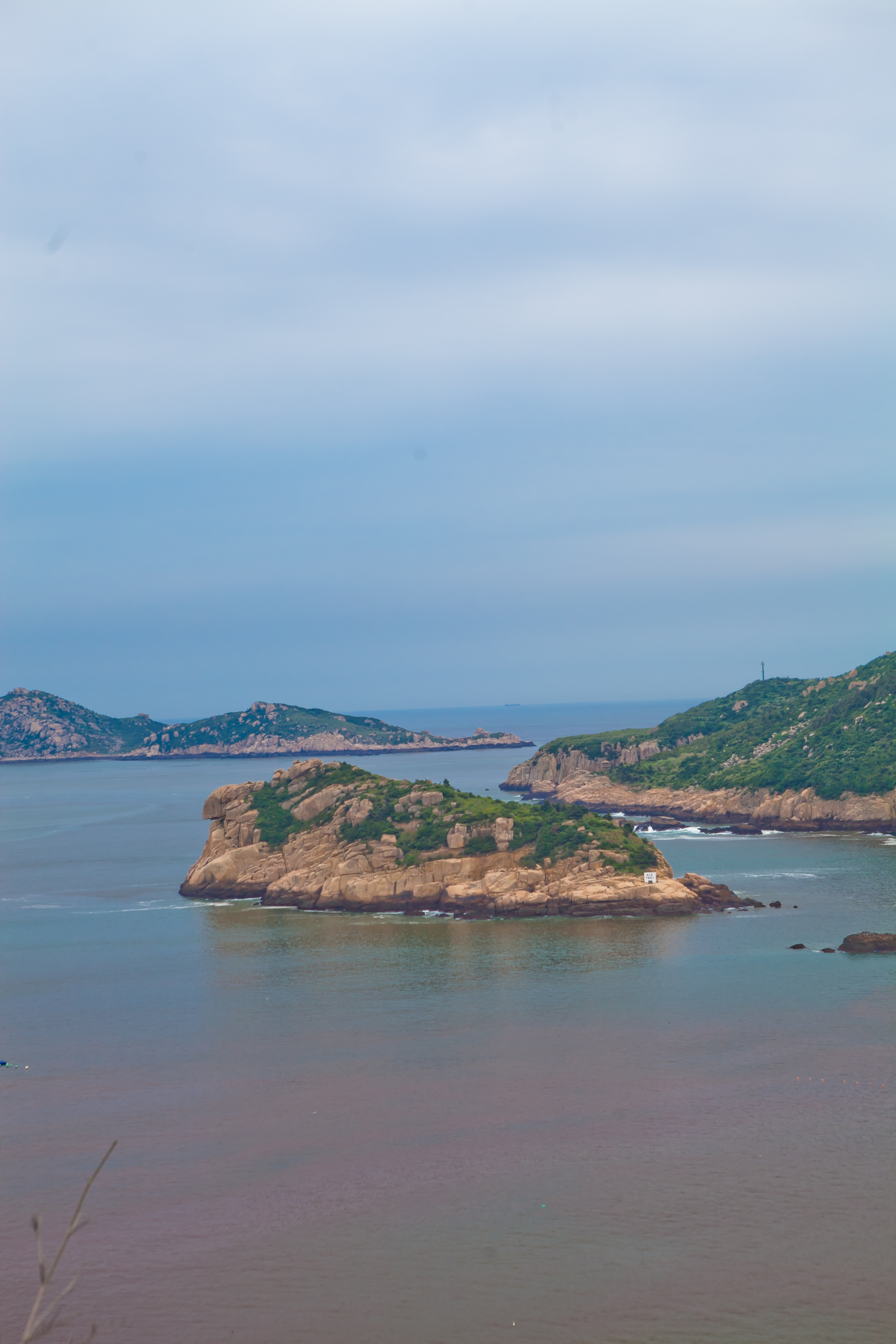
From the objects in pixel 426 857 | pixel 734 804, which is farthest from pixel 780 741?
pixel 426 857

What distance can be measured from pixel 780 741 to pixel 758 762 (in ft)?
26.5

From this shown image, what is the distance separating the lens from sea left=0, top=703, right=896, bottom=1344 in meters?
28.2

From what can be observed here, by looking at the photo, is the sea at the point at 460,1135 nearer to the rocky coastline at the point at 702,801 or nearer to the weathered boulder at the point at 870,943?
the weathered boulder at the point at 870,943

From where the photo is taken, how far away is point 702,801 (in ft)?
456

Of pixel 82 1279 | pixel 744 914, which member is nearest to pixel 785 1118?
pixel 82 1279

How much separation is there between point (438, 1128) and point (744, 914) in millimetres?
40422

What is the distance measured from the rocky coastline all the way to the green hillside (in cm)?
141

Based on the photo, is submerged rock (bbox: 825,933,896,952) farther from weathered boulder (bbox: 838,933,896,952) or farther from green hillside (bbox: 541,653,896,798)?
green hillside (bbox: 541,653,896,798)

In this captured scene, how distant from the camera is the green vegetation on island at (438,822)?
7956cm

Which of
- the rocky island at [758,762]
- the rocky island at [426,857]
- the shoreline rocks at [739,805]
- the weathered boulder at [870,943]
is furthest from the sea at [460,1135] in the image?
the rocky island at [758,762]

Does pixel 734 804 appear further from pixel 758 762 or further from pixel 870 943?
pixel 870 943

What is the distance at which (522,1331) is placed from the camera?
26.9m

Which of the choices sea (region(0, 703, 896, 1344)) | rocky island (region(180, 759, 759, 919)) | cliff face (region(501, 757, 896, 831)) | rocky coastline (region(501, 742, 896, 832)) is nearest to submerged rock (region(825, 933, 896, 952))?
sea (region(0, 703, 896, 1344))

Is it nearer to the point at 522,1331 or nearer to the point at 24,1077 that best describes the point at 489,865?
the point at 24,1077
